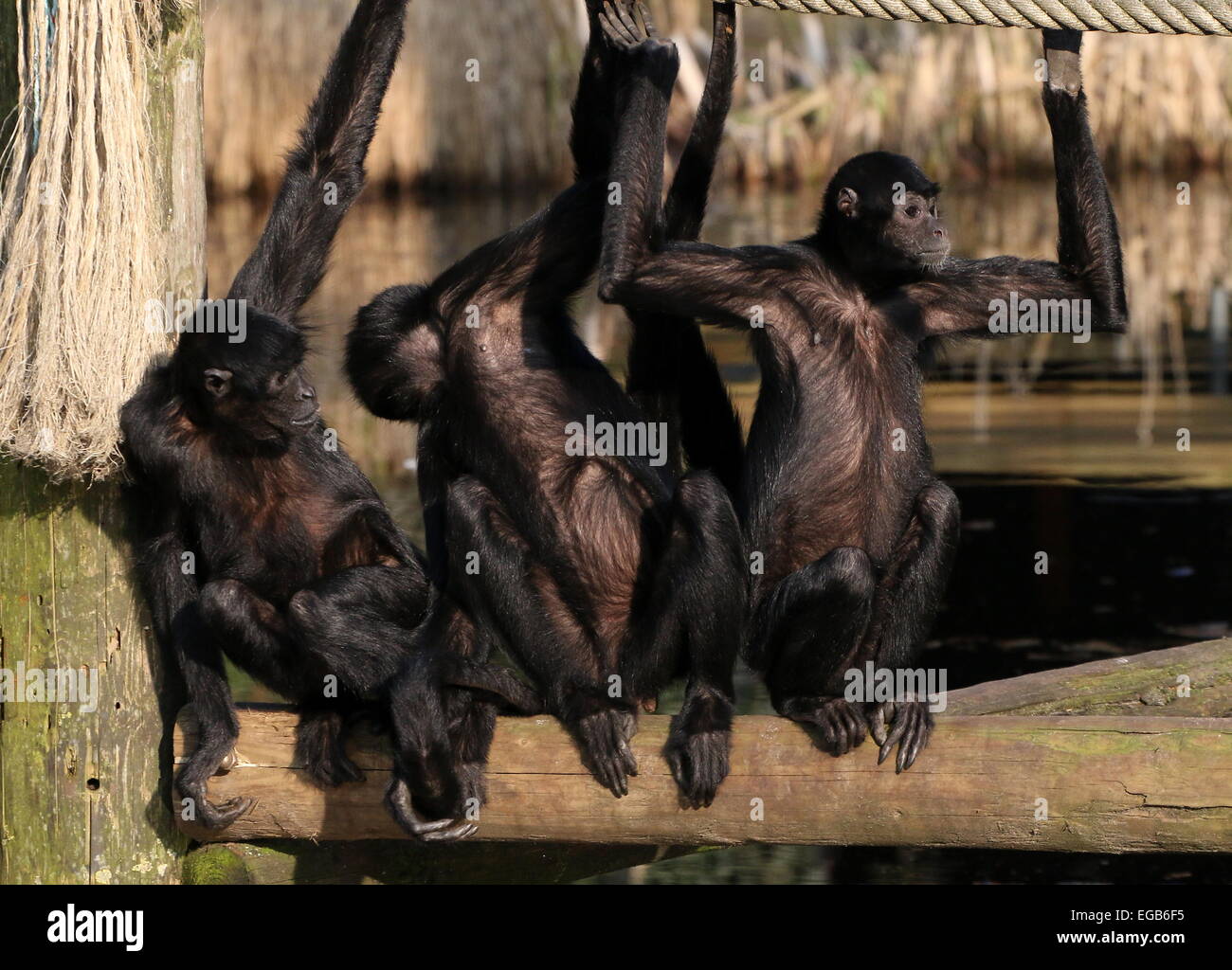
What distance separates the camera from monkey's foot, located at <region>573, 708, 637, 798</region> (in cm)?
570

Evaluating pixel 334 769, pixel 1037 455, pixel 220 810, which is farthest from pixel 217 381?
pixel 1037 455

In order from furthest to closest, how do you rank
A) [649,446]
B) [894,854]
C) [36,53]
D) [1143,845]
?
1. [894,854]
2. [649,446]
3. [36,53]
4. [1143,845]

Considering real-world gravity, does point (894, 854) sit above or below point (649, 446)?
below

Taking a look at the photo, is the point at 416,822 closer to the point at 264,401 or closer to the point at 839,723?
the point at 839,723

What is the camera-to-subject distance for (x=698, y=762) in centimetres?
560

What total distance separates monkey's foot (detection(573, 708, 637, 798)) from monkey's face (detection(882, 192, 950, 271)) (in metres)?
1.91

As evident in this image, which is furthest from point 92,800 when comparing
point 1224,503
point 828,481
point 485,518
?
point 1224,503

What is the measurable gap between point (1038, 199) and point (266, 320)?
20.8 metres

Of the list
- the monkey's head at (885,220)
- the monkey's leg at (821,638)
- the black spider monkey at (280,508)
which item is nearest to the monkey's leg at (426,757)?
the black spider monkey at (280,508)

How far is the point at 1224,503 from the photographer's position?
12328 mm

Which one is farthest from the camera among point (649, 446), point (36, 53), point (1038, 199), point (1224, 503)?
point (1038, 199)

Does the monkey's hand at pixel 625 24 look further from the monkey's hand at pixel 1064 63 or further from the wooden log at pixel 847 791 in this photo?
the wooden log at pixel 847 791

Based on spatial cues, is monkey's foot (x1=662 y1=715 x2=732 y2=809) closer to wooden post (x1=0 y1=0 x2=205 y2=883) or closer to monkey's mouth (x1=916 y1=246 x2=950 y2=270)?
monkey's mouth (x1=916 y1=246 x2=950 y2=270)

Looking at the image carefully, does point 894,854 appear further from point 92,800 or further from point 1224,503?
point 1224,503
